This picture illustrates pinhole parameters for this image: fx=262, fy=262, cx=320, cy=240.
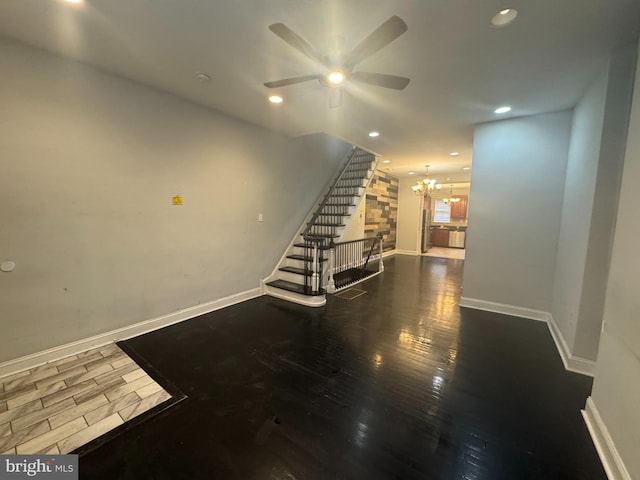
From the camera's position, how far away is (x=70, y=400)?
202 centimetres

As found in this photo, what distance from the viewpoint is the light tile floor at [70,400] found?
167 centimetres

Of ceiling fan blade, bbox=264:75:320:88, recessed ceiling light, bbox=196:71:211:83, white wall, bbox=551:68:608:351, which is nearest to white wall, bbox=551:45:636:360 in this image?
white wall, bbox=551:68:608:351

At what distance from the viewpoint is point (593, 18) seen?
5.73 feet

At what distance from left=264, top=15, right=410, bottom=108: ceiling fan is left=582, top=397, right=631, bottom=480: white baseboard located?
2598mm

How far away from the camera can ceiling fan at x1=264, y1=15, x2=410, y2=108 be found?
1.49 m

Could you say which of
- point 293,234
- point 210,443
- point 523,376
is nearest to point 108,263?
point 210,443

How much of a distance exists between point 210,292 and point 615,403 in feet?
13.2

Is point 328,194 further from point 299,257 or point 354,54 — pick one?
point 354,54

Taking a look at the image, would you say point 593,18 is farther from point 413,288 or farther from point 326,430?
point 413,288

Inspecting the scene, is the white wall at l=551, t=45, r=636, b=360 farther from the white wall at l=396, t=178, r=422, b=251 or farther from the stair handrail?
the white wall at l=396, t=178, r=422, b=251

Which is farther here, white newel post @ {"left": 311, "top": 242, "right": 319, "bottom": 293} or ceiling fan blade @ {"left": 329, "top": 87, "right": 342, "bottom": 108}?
white newel post @ {"left": 311, "top": 242, "right": 319, "bottom": 293}

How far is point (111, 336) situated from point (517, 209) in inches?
207

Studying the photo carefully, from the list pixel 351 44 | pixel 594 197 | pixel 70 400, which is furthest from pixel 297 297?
pixel 594 197

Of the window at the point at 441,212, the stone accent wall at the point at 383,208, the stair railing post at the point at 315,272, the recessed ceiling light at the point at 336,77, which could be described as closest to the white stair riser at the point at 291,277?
the stair railing post at the point at 315,272
